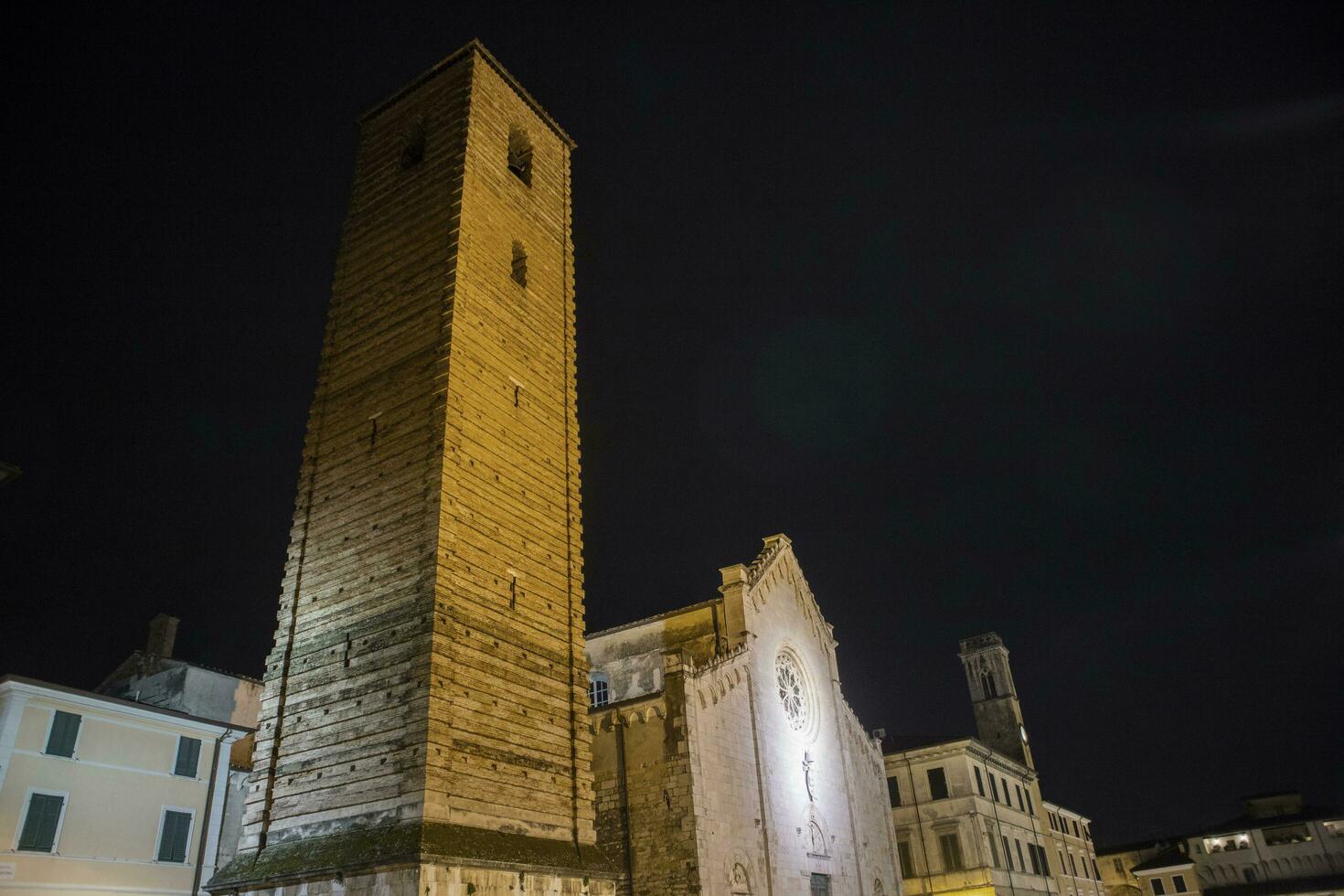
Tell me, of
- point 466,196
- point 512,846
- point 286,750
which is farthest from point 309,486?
point 512,846

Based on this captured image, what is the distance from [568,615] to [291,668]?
5.37 meters

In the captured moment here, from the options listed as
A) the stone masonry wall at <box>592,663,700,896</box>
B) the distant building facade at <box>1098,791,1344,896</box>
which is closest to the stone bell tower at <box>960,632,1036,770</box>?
the distant building facade at <box>1098,791,1344,896</box>

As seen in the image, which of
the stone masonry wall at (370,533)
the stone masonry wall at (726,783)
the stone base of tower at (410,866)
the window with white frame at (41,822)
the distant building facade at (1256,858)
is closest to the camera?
the stone base of tower at (410,866)

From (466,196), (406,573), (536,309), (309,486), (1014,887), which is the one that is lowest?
(1014,887)

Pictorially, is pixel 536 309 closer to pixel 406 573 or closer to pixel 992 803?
pixel 406 573

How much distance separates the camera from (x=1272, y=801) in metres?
65.6

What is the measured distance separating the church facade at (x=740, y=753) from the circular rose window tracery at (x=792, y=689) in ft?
0.24

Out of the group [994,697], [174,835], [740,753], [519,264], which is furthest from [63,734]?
[994,697]

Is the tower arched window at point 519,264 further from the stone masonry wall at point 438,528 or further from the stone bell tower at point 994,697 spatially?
the stone bell tower at point 994,697

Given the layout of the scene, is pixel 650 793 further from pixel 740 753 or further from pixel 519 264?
pixel 519 264

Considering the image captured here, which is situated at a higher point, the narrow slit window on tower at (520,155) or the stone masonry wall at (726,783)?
the narrow slit window on tower at (520,155)

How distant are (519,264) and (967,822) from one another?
108 ft

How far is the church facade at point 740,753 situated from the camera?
23.1 meters

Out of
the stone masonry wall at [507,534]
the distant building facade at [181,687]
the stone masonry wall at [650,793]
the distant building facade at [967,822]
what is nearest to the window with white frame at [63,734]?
the distant building facade at [181,687]
